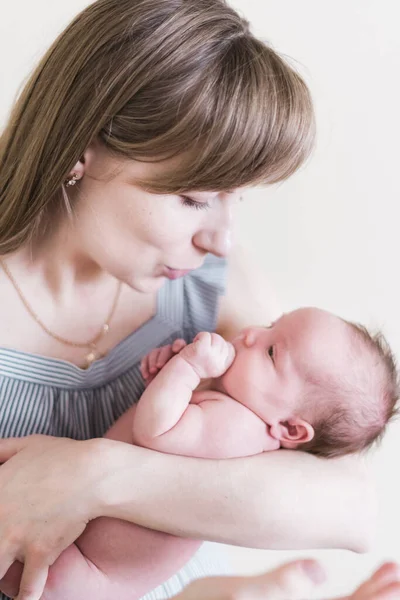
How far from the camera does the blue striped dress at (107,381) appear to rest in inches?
55.0

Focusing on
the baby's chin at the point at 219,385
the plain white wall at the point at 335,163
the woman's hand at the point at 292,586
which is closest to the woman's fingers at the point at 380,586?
the woman's hand at the point at 292,586

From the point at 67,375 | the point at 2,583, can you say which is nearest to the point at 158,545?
the point at 2,583

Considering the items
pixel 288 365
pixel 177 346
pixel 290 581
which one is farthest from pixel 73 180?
pixel 290 581

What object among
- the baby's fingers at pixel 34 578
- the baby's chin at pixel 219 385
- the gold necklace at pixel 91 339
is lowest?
the baby's fingers at pixel 34 578

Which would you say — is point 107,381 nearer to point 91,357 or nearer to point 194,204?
point 91,357

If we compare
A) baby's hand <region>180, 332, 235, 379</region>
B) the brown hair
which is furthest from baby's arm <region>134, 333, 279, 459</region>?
the brown hair

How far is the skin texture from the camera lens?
1.19 m

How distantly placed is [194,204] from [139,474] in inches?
18.5

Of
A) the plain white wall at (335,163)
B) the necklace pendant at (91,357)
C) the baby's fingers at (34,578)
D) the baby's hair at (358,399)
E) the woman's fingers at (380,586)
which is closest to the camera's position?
the woman's fingers at (380,586)

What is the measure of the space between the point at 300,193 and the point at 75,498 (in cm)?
108

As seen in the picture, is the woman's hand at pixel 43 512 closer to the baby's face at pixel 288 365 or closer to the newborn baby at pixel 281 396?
the newborn baby at pixel 281 396

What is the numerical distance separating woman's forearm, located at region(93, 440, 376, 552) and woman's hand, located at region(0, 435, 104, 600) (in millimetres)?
29

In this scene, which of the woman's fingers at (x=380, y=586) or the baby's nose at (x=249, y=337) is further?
the baby's nose at (x=249, y=337)

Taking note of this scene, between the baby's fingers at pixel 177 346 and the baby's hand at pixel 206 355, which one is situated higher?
the baby's hand at pixel 206 355
